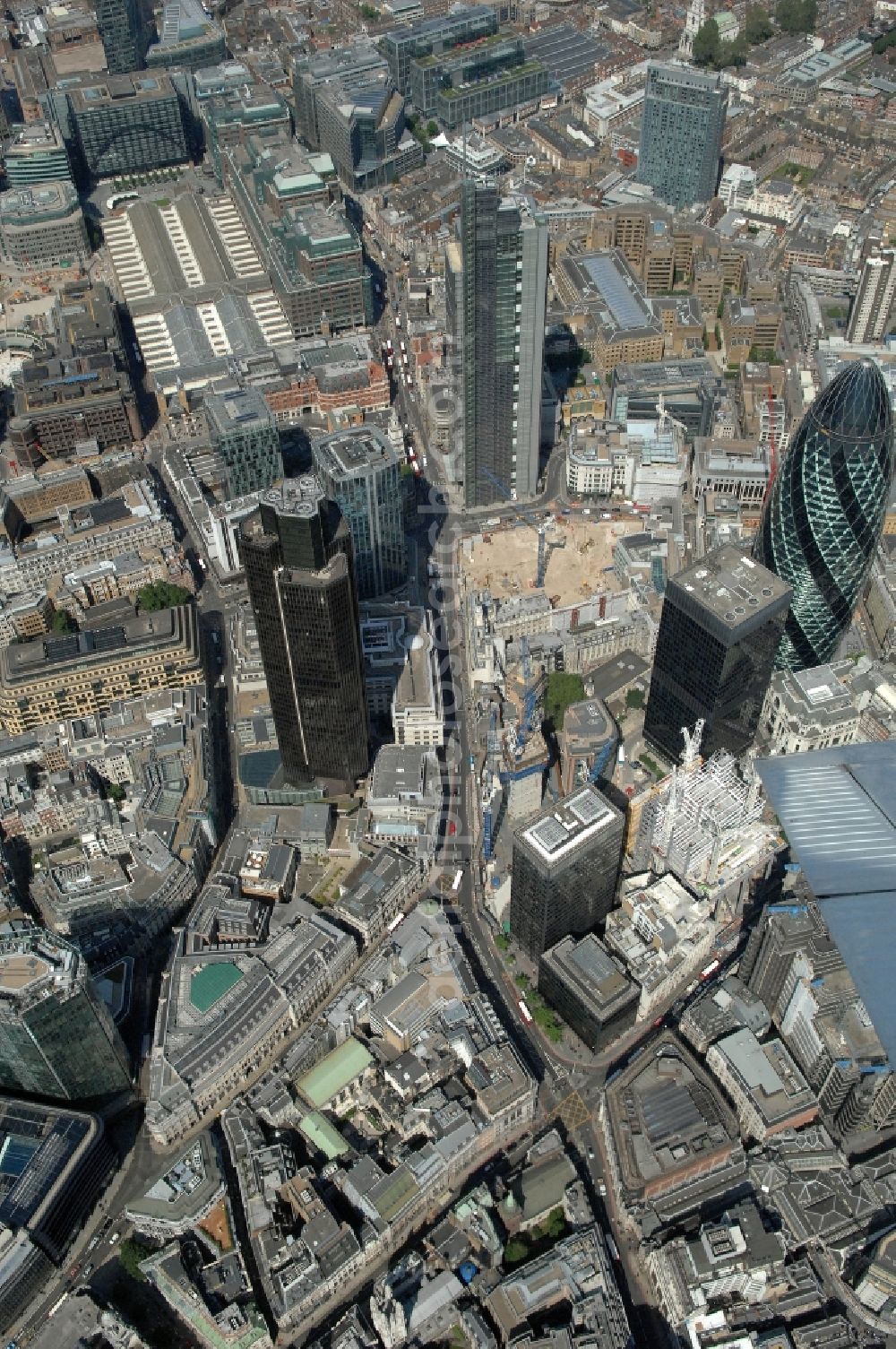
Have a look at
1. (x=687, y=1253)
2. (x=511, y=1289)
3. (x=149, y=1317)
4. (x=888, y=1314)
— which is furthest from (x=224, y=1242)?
(x=888, y=1314)

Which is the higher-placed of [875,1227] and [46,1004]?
[46,1004]

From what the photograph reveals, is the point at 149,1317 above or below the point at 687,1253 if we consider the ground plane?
below

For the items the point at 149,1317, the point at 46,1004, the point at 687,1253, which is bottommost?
the point at 149,1317

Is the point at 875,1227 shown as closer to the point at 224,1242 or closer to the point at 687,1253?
the point at 687,1253

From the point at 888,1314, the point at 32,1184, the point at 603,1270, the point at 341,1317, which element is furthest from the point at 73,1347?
the point at 888,1314

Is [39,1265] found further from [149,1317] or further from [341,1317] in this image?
[341,1317]

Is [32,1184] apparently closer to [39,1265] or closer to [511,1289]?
[39,1265]

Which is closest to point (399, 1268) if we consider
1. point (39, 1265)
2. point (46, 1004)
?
point (39, 1265)
